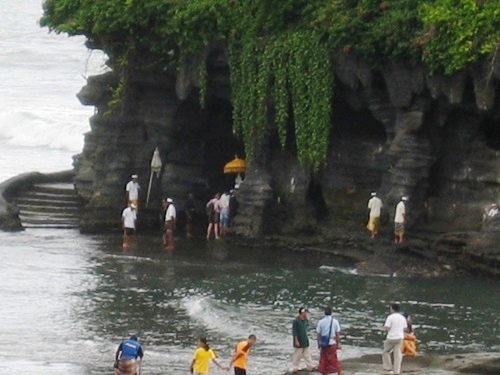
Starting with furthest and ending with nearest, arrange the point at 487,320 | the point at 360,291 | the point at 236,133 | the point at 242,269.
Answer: the point at 236,133
the point at 242,269
the point at 360,291
the point at 487,320

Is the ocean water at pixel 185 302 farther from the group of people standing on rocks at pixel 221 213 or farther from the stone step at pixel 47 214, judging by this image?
the stone step at pixel 47 214

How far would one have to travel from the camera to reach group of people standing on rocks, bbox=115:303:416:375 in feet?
107

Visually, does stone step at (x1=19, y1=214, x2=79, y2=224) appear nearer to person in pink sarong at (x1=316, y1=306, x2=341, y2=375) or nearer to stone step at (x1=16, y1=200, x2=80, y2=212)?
stone step at (x1=16, y1=200, x2=80, y2=212)

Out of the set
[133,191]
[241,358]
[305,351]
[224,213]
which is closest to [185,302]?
[305,351]

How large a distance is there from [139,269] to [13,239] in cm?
639

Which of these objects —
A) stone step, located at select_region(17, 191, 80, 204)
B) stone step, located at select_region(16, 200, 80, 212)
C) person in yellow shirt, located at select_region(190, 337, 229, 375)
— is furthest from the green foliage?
stone step, located at select_region(17, 191, 80, 204)

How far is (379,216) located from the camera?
48.6 meters

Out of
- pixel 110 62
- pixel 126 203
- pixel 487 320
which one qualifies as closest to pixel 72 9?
pixel 110 62

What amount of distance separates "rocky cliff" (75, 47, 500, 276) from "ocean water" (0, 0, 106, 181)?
4.41m

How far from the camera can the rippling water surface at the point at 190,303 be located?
37.7 metres

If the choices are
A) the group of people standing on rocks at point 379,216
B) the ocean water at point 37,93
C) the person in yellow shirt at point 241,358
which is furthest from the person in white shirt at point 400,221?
the ocean water at point 37,93

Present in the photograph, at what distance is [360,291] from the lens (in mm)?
43812

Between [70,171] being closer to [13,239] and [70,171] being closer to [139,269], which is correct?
[13,239]

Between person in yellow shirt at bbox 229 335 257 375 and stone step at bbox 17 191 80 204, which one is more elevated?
stone step at bbox 17 191 80 204
